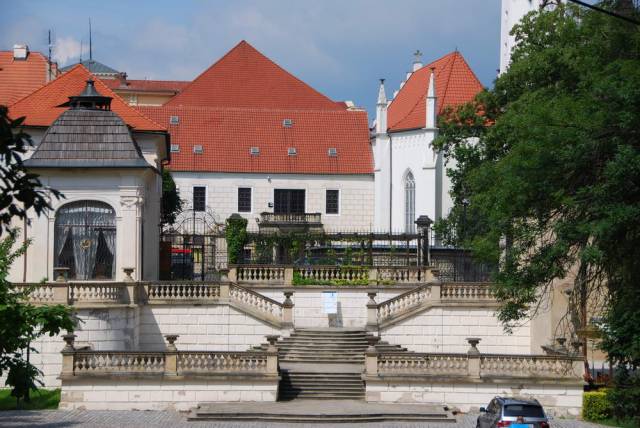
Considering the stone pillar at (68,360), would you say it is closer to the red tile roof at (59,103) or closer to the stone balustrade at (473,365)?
the stone balustrade at (473,365)

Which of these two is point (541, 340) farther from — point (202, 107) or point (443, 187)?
point (202, 107)

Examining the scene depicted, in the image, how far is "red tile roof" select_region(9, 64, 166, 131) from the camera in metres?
41.9

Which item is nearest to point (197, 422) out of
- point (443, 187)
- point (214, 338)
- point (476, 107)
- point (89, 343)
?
point (89, 343)

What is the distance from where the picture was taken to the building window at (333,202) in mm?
74688

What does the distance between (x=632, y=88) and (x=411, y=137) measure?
4717 centimetres

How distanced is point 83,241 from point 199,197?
1450 inches

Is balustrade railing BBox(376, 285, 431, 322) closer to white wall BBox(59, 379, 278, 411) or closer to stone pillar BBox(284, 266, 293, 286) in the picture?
stone pillar BBox(284, 266, 293, 286)

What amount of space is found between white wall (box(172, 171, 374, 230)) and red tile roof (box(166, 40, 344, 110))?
10.6 metres

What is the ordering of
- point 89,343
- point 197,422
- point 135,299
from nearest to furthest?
1. point 197,422
2. point 89,343
3. point 135,299

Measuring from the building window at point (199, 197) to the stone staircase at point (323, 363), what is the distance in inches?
1468

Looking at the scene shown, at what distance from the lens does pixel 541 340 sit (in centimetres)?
3675

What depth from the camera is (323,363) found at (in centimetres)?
Answer: 3472

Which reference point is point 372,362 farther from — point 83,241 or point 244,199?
point 244,199

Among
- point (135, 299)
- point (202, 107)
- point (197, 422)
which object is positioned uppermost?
point (202, 107)
